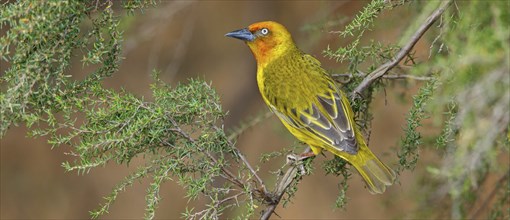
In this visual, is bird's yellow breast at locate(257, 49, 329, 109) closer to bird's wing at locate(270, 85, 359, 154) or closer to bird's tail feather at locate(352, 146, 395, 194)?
bird's wing at locate(270, 85, 359, 154)

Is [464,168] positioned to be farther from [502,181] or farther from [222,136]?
[502,181]

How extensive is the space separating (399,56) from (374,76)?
14 centimetres

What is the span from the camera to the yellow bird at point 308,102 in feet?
9.99

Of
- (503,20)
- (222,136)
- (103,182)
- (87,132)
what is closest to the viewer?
(503,20)

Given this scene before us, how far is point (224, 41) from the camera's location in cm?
699

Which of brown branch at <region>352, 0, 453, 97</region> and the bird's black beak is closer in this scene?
brown branch at <region>352, 0, 453, 97</region>

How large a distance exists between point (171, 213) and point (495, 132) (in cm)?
542

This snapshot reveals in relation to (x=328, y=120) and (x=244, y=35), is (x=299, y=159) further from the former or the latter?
(x=244, y=35)

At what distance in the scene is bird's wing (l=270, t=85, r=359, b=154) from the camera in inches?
119

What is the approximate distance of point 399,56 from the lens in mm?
2691

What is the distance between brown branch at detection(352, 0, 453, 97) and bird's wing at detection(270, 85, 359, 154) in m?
0.16

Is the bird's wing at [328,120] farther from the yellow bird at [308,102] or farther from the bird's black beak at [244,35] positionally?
the bird's black beak at [244,35]

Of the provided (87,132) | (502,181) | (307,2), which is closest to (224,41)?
(307,2)

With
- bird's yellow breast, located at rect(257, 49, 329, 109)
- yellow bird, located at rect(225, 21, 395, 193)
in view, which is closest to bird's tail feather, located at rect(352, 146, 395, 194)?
yellow bird, located at rect(225, 21, 395, 193)
